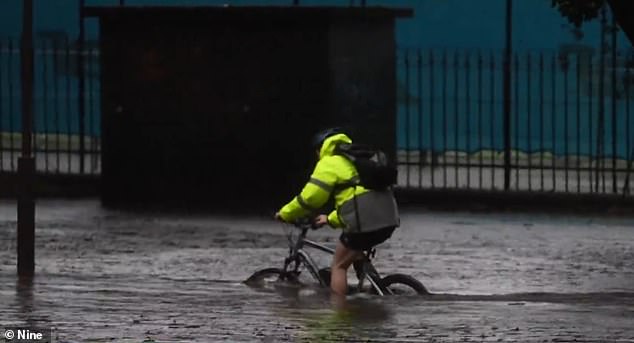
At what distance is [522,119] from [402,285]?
9563mm

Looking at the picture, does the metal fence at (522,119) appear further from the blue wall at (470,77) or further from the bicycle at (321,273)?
the bicycle at (321,273)

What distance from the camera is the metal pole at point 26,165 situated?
1709 centimetres

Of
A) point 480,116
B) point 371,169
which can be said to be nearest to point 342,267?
point 371,169

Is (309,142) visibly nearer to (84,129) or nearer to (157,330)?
(84,129)

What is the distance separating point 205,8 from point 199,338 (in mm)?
12171

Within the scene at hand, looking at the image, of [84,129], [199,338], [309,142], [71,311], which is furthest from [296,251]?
[84,129]

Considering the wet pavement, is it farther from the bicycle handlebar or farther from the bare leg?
the bicycle handlebar

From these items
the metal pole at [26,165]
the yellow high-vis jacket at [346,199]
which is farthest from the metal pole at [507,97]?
the yellow high-vis jacket at [346,199]

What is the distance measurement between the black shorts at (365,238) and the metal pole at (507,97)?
8957 millimetres

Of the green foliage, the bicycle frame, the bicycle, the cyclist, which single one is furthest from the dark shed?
the cyclist

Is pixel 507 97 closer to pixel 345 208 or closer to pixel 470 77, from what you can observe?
pixel 470 77

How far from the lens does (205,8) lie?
82.4 ft

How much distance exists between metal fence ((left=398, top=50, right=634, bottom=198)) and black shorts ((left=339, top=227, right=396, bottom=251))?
28.0 ft

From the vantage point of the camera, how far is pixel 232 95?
25266mm
